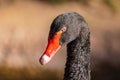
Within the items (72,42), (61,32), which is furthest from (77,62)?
(61,32)

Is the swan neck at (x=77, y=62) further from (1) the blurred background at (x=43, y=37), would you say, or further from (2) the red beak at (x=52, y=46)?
(1) the blurred background at (x=43, y=37)

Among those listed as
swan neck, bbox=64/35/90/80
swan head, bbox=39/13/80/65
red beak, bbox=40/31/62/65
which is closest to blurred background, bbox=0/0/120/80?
swan neck, bbox=64/35/90/80

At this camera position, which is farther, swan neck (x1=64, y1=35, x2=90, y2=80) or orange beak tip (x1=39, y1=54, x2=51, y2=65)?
swan neck (x1=64, y1=35, x2=90, y2=80)

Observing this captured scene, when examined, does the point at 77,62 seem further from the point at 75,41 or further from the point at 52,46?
the point at 52,46

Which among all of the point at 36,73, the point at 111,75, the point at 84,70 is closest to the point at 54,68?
the point at 36,73

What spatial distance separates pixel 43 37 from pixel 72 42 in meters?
2.94

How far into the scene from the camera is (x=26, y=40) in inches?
297

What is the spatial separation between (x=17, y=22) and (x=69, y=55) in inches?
120

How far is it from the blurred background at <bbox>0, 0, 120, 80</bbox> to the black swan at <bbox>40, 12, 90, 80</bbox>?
255cm

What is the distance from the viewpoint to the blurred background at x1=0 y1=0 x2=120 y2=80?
7.32 meters

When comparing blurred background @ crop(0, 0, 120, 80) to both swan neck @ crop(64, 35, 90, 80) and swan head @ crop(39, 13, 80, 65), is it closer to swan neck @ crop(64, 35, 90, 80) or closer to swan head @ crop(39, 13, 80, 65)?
swan neck @ crop(64, 35, 90, 80)

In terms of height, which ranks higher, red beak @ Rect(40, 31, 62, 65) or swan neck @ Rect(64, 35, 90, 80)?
red beak @ Rect(40, 31, 62, 65)

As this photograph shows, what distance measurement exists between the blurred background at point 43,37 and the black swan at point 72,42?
2.55 meters

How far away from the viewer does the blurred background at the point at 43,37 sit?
732 cm
